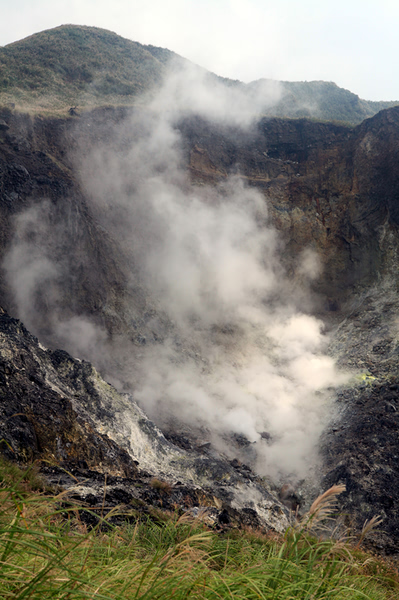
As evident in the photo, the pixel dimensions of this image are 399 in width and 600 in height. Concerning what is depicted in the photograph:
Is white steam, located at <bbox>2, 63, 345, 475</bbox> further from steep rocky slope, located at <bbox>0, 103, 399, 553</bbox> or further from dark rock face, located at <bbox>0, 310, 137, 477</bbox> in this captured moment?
dark rock face, located at <bbox>0, 310, 137, 477</bbox>

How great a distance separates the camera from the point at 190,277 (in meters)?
→ 21.1

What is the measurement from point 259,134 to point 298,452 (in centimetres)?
2307

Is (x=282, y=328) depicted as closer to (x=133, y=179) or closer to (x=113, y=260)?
(x=113, y=260)

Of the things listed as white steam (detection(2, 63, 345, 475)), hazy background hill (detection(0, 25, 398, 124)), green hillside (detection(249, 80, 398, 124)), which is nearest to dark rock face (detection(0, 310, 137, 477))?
white steam (detection(2, 63, 345, 475))

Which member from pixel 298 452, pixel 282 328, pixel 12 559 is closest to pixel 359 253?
pixel 282 328

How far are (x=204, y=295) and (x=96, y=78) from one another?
72.5 feet

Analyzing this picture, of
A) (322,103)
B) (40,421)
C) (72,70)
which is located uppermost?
(322,103)

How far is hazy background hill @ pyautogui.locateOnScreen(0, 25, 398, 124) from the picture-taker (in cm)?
2519

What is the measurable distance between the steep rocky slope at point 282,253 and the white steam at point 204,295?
57cm

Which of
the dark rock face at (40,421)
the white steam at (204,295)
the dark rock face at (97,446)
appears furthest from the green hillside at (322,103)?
the dark rock face at (40,421)

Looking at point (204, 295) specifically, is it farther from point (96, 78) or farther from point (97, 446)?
point (96, 78)

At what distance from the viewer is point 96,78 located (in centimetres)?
3014

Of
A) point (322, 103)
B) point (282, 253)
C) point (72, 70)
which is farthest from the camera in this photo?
point (322, 103)

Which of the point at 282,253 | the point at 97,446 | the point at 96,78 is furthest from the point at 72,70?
the point at 97,446
